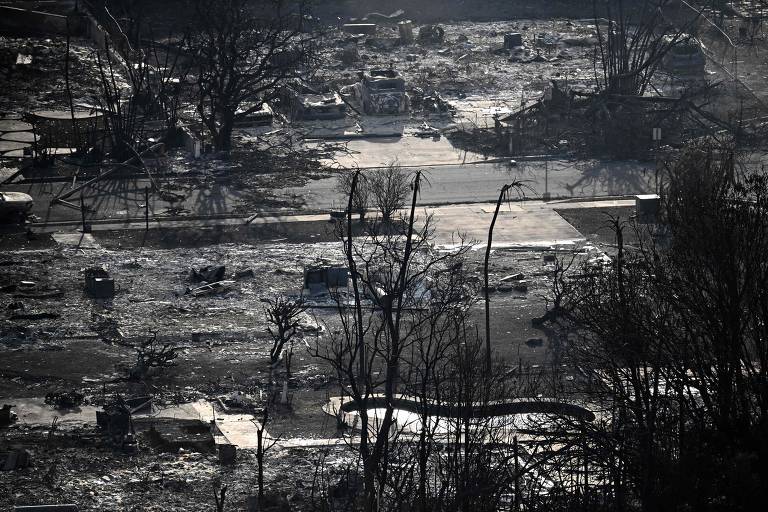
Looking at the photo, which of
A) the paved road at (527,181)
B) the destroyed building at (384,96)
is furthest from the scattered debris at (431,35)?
the paved road at (527,181)

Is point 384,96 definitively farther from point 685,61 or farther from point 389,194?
point 685,61

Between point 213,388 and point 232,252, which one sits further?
point 232,252

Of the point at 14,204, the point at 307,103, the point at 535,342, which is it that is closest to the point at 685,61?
the point at 307,103

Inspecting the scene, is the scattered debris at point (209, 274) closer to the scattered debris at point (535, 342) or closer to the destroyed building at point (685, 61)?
the scattered debris at point (535, 342)

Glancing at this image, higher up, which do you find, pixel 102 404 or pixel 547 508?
pixel 547 508

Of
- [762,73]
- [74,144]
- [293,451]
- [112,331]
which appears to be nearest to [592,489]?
[293,451]

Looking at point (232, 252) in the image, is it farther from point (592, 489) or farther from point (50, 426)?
point (592, 489)

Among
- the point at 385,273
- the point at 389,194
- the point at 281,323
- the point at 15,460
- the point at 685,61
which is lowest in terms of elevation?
the point at 15,460
